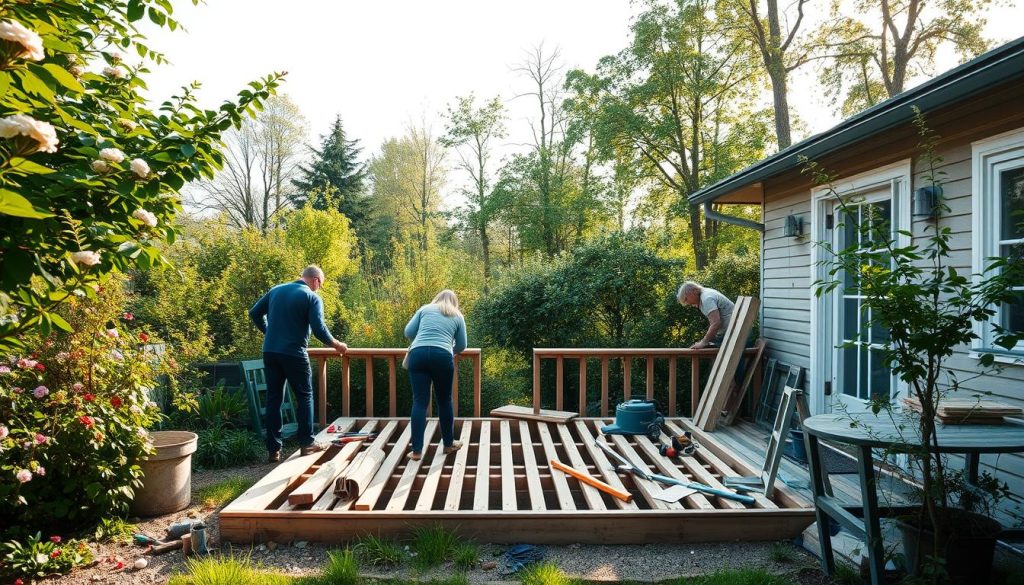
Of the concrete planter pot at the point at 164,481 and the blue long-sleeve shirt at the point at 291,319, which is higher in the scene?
the blue long-sleeve shirt at the point at 291,319

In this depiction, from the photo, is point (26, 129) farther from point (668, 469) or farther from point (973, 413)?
point (668, 469)

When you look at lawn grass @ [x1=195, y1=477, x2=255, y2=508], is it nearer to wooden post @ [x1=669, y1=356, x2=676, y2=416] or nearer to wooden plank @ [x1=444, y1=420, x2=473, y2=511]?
wooden plank @ [x1=444, y1=420, x2=473, y2=511]

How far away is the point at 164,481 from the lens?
4125 millimetres

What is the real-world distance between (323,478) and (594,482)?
1.90 m

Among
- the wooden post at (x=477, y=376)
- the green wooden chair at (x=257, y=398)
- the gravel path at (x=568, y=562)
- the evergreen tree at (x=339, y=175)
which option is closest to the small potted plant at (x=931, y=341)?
the gravel path at (x=568, y=562)

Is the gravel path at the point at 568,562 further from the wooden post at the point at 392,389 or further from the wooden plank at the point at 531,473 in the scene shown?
the wooden post at the point at 392,389

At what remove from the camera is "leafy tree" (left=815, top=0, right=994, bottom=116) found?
1385 cm

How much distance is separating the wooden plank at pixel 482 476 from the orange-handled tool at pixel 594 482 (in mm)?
542

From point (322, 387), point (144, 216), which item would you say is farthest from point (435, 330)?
point (144, 216)

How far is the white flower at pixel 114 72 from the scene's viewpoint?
2260 mm

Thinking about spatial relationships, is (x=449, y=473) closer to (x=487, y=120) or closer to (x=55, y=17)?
(x=55, y=17)

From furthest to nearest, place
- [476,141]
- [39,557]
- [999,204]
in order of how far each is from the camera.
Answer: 1. [476,141]
2. [999,204]
3. [39,557]

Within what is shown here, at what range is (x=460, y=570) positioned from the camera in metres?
3.20

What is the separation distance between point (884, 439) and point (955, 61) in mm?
15865
